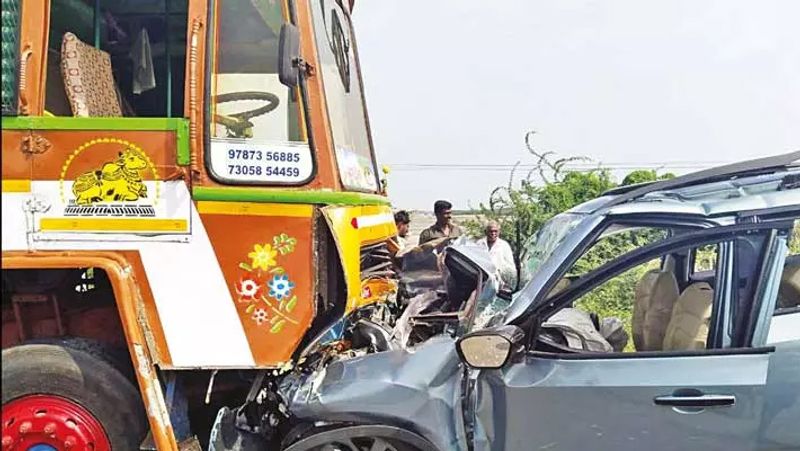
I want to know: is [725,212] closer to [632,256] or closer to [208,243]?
[632,256]

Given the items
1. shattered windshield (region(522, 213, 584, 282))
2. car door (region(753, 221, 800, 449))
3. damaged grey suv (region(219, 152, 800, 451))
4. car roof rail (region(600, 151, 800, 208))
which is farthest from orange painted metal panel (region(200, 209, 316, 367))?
car door (region(753, 221, 800, 449))

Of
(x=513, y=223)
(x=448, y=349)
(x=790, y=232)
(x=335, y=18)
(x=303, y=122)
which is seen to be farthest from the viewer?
(x=513, y=223)

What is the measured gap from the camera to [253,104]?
11.1 feet

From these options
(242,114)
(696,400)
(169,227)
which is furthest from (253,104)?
(696,400)

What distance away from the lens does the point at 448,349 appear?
3.15m

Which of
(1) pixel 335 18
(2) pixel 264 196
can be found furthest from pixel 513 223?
(2) pixel 264 196

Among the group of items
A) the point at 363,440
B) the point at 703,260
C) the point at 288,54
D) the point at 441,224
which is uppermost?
the point at 288,54

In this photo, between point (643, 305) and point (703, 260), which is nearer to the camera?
point (703, 260)

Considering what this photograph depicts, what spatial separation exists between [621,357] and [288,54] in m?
1.92

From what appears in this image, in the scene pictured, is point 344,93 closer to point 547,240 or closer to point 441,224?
point 547,240

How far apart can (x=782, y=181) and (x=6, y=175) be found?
11.1 feet

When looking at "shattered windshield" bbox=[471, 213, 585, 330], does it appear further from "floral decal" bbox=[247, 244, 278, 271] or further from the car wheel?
"floral decal" bbox=[247, 244, 278, 271]

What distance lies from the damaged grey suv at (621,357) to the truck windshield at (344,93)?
3.32 ft

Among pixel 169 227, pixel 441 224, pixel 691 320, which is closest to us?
pixel 691 320
